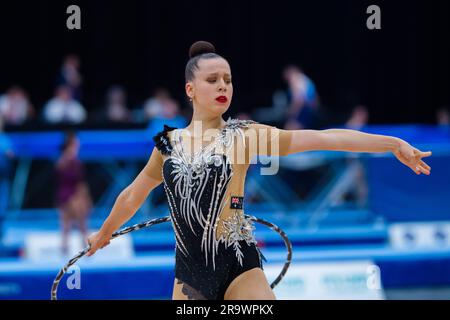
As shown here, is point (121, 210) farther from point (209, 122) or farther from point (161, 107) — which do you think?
point (161, 107)

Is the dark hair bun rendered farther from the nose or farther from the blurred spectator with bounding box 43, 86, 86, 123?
the blurred spectator with bounding box 43, 86, 86, 123

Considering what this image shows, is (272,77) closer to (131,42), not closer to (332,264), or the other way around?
(131,42)

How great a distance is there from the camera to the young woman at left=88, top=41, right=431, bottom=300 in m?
3.58

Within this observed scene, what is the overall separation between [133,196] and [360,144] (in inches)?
45.0

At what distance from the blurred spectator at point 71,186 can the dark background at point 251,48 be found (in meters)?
5.80

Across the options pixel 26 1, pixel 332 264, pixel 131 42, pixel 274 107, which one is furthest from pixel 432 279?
pixel 26 1

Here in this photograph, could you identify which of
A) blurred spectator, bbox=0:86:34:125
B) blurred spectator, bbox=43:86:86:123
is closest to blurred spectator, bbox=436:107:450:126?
blurred spectator, bbox=43:86:86:123

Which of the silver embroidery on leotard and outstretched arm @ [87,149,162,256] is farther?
outstretched arm @ [87,149,162,256]

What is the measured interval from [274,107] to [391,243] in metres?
6.21

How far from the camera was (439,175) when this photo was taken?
28.8 ft

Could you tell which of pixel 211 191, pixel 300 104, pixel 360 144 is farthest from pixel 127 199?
pixel 300 104

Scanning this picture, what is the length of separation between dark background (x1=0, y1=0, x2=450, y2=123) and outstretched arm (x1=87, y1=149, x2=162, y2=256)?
34.0 feet

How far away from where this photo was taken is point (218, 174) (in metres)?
3.64

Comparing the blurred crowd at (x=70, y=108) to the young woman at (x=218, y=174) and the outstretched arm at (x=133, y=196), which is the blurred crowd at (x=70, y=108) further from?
the young woman at (x=218, y=174)
